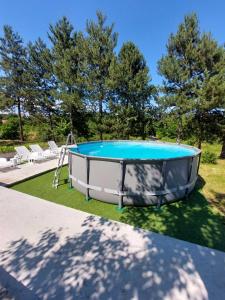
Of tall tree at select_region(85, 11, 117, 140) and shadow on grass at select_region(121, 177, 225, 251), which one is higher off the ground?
tall tree at select_region(85, 11, 117, 140)

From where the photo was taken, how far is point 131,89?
16.7 metres

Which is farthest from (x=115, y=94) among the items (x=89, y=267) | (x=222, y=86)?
(x=89, y=267)

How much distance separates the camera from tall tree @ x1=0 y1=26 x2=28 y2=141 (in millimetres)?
18141

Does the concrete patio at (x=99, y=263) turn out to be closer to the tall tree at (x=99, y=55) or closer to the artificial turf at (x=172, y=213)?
the artificial turf at (x=172, y=213)

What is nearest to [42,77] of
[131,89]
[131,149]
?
[131,89]

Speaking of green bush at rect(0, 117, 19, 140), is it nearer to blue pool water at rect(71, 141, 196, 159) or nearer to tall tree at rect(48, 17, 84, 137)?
tall tree at rect(48, 17, 84, 137)

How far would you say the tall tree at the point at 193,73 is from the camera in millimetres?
12344

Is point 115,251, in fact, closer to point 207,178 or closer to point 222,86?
point 207,178

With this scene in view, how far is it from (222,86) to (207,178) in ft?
Result: 22.9

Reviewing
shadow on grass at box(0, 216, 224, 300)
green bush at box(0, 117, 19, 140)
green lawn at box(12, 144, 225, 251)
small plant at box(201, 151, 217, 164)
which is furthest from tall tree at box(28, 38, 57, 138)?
shadow on grass at box(0, 216, 224, 300)

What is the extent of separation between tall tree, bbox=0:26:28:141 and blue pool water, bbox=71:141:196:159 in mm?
11498

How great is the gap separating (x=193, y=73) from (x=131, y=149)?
24.8ft

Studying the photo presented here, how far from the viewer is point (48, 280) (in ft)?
9.71

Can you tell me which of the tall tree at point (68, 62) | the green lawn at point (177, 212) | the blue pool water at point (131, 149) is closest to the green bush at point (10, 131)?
the tall tree at point (68, 62)
